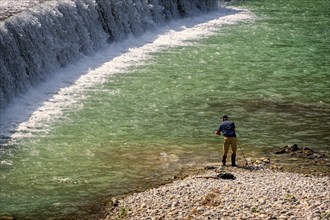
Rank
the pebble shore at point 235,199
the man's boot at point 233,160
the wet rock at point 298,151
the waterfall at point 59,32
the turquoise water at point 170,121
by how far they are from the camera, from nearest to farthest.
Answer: the pebble shore at point 235,199, the turquoise water at point 170,121, the man's boot at point 233,160, the wet rock at point 298,151, the waterfall at point 59,32

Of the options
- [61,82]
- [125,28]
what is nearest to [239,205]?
[61,82]

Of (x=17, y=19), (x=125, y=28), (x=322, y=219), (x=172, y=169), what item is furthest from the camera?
(x=125, y=28)

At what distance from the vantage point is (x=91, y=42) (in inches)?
2178

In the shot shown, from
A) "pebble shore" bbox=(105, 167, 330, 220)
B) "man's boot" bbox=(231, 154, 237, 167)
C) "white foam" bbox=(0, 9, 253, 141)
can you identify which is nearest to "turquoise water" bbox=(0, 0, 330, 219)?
"white foam" bbox=(0, 9, 253, 141)

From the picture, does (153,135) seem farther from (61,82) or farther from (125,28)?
(125,28)

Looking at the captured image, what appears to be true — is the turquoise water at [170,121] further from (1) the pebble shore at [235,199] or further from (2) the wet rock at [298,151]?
(1) the pebble shore at [235,199]

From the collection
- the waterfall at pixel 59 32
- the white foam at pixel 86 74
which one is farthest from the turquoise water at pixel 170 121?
the waterfall at pixel 59 32

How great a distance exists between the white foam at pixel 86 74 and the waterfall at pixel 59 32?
26.5 inches

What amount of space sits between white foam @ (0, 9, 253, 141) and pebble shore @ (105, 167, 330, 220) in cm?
1052

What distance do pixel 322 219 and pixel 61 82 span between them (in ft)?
85.2

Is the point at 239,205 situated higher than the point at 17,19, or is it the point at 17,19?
the point at 17,19

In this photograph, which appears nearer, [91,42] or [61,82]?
[61,82]

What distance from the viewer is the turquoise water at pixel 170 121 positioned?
32.0 metres

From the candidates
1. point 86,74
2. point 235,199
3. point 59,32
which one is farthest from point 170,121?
point 235,199
